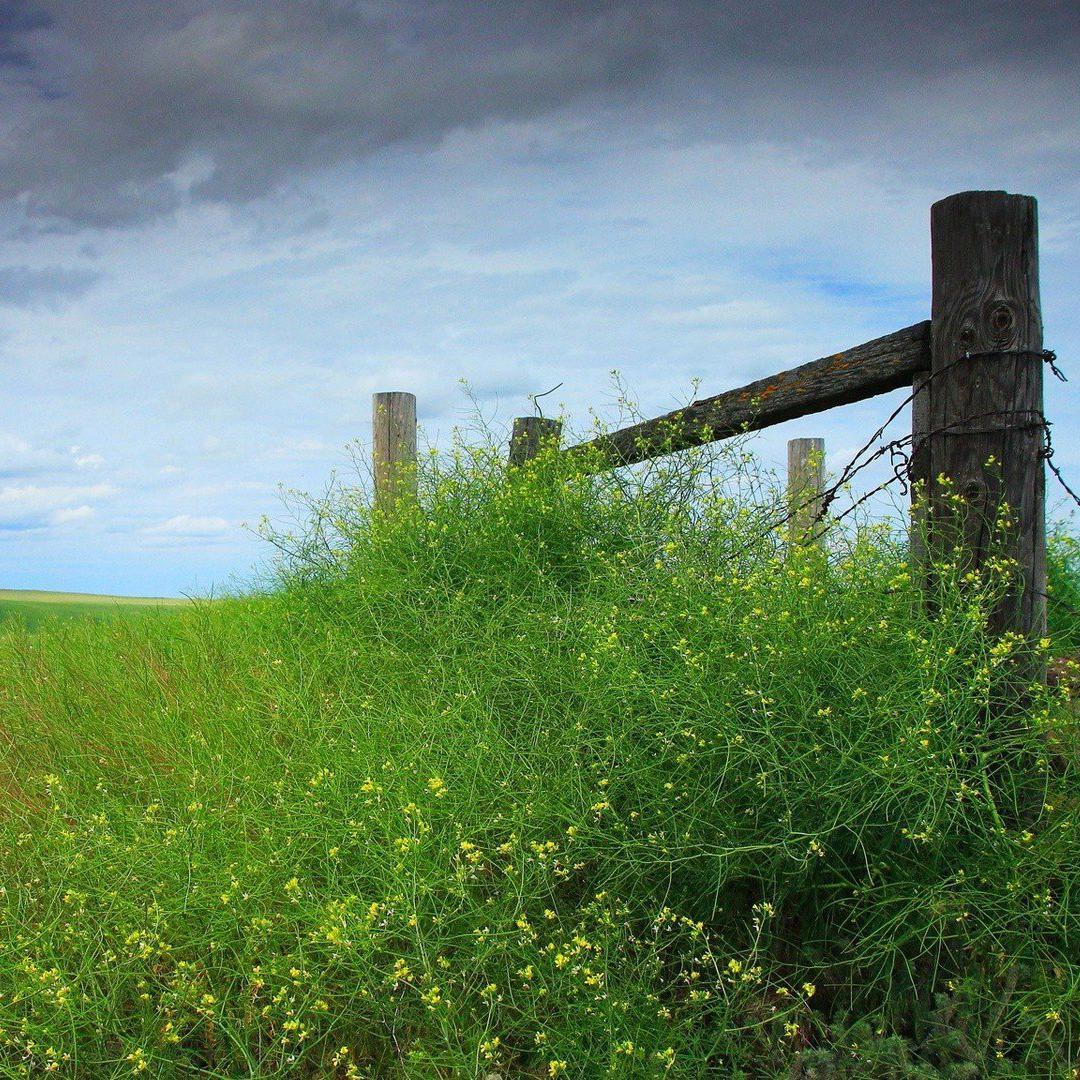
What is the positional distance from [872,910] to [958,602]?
4.89 feet

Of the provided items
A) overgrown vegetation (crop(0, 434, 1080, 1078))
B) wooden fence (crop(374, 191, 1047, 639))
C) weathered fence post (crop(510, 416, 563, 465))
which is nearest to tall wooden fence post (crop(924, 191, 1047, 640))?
wooden fence (crop(374, 191, 1047, 639))

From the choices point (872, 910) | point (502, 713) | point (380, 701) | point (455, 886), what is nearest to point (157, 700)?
point (380, 701)

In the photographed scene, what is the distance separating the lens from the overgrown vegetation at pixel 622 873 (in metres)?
3.24

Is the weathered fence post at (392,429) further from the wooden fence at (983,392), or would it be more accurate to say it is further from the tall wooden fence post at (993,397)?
the tall wooden fence post at (993,397)

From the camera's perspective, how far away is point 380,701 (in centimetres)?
489

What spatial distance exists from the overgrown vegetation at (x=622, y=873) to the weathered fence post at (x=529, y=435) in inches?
123

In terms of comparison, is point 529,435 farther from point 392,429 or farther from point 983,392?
point 983,392

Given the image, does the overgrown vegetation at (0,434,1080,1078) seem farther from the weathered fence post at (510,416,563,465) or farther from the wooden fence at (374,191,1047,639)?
the weathered fence post at (510,416,563,465)

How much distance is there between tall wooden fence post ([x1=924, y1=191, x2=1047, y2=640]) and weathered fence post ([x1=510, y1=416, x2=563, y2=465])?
353 cm

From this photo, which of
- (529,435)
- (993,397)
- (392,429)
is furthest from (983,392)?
(392,429)

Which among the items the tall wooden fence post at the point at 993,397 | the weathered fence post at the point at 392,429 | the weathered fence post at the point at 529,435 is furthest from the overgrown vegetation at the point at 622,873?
the weathered fence post at the point at 392,429

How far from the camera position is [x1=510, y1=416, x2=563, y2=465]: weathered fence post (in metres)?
7.77

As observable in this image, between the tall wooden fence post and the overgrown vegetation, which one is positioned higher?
the tall wooden fence post

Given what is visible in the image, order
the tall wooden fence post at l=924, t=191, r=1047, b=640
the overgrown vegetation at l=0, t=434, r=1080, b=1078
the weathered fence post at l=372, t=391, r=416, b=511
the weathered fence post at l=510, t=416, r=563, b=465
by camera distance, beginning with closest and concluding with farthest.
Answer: the overgrown vegetation at l=0, t=434, r=1080, b=1078, the tall wooden fence post at l=924, t=191, r=1047, b=640, the weathered fence post at l=510, t=416, r=563, b=465, the weathered fence post at l=372, t=391, r=416, b=511
